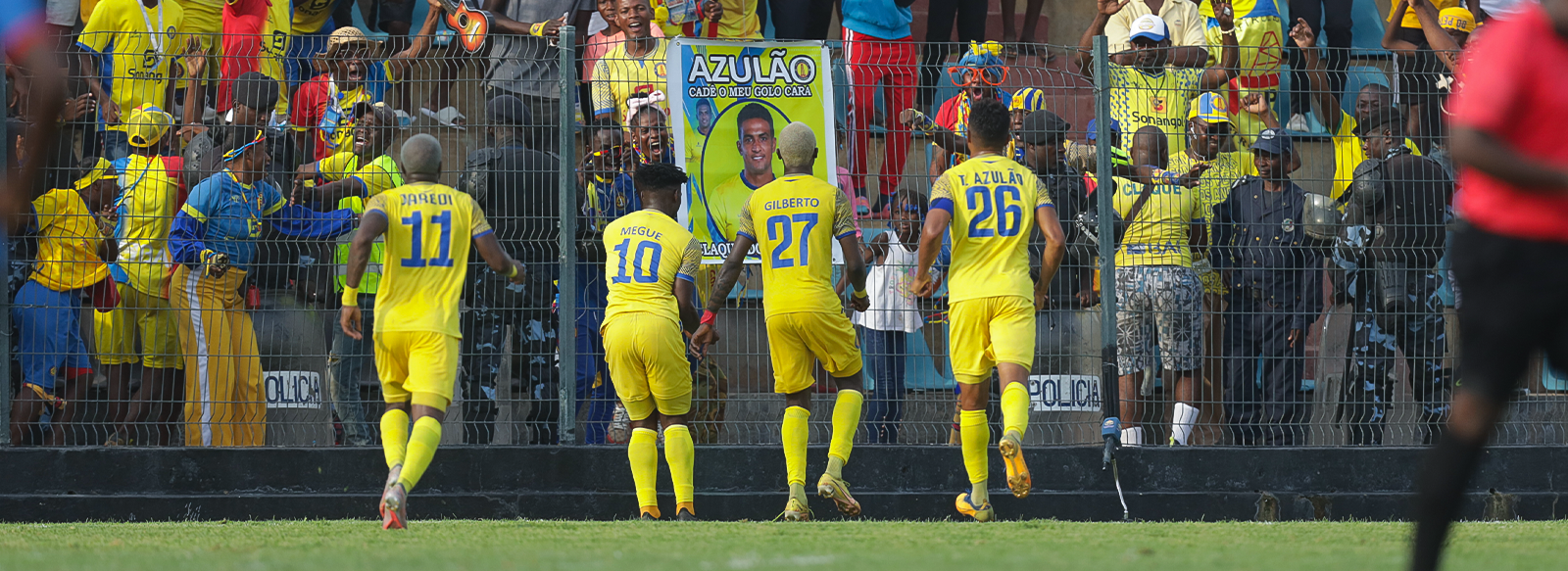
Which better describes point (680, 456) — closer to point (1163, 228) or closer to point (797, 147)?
point (797, 147)

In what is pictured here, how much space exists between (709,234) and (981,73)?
1976 mm

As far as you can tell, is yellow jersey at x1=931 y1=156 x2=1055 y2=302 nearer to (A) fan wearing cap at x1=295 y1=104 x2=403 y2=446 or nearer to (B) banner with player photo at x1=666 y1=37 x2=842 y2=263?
(B) banner with player photo at x1=666 y1=37 x2=842 y2=263

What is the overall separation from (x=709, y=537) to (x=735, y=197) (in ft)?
11.1

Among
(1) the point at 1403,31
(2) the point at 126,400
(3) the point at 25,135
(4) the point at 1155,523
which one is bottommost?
(4) the point at 1155,523

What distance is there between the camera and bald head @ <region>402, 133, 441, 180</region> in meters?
7.95

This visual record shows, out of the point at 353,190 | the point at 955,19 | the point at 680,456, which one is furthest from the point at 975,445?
the point at 955,19

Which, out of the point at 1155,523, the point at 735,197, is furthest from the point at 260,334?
the point at 1155,523

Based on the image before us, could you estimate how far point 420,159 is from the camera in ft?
26.1

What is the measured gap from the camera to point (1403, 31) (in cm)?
1296

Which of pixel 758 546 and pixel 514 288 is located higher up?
pixel 514 288

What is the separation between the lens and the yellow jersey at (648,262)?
28.1ft

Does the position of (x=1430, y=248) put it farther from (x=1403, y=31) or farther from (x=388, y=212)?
(x=388, y=212)

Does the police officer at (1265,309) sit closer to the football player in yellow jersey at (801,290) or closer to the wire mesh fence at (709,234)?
the wire mesh fence at (709,234)

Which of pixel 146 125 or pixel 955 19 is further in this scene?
→ pixel 955 19
